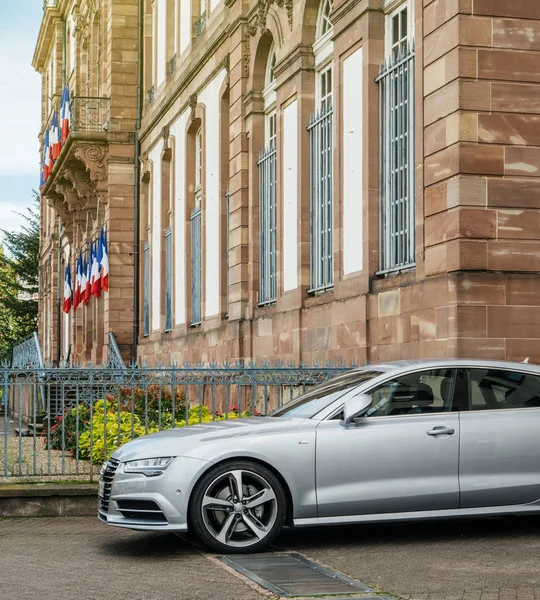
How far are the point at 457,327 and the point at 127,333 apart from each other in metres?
23.0

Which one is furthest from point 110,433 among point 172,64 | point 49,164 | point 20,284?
point 20,284

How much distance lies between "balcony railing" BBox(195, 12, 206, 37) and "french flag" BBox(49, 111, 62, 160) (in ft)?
40.3

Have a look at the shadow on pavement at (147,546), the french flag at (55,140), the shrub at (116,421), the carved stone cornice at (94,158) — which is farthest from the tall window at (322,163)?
the french flag at (55,140)

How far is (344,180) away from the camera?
1773 centimetres

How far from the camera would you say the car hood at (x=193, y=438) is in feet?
31.9

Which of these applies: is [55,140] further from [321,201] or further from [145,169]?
[321,201]

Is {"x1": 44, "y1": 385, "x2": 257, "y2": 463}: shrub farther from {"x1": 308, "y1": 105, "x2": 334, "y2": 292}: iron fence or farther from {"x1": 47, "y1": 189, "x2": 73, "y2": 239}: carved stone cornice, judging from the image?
{"x1": 47, "y1": 189, "x2": 73, "y2": 239}: carved stone cornice

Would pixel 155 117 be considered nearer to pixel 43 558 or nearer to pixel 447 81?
pixel 447 81

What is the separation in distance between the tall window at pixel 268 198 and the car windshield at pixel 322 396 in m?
10.6

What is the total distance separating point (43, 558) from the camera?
963 cm

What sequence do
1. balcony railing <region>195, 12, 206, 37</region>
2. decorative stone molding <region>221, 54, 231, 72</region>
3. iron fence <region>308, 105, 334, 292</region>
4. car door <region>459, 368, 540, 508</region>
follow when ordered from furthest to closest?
balcony railing <region>195, 12, 206, 37</region> → decorative stone molding <region>221, 54, 231, 72</region> → iron fence <region>308, 105, 334, 292</region> → car door <region>459, 368, 540, 508</region>

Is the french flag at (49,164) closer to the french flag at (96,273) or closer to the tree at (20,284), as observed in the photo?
the french flag at (96,273)

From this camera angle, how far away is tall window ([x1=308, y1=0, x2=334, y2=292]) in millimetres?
18828

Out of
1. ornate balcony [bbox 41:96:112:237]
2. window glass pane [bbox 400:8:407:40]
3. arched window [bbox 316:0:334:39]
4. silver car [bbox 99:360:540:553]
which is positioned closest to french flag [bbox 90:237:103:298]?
Result: ornate balcony [bbox 41:96:112:237]
